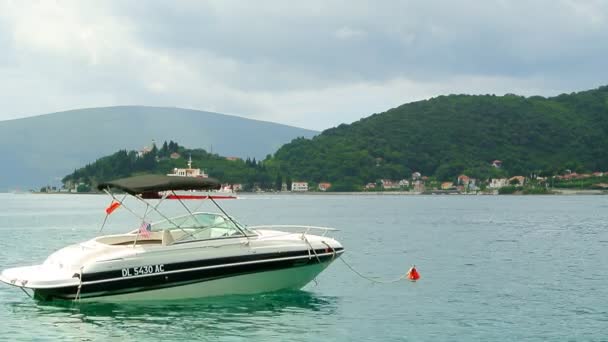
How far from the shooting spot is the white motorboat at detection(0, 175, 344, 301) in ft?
57.2

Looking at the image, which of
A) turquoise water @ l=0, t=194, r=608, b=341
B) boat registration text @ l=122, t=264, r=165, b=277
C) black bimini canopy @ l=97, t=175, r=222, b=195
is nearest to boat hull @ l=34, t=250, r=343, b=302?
boat registration text @ l=122, t=264, r=165, b=277

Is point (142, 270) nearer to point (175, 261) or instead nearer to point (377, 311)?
point (175, 261)

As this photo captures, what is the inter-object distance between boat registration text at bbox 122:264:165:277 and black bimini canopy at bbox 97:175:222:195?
6.04 ft

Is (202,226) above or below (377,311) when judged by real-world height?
above

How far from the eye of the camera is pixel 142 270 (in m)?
17.7

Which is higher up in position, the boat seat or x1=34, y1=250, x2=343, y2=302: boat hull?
the boat seat

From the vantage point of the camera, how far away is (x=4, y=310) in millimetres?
18906

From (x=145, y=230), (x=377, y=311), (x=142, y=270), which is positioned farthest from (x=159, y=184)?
(x=377, y=311)

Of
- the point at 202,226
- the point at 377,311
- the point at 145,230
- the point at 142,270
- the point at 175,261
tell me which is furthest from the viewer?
the point at 377,311

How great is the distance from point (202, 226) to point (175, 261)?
4.35ft

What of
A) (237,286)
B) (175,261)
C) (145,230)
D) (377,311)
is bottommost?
(377,311)

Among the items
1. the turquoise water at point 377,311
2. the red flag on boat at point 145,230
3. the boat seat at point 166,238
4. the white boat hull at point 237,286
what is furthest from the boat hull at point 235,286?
the red flag on boat at point 145,230

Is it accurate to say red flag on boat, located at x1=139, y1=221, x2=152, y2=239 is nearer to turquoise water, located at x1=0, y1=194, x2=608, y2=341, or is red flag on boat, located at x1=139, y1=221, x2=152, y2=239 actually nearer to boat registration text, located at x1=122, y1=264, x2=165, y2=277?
boat registration text, located at x1=122, y1=264, x2=165, y2=277

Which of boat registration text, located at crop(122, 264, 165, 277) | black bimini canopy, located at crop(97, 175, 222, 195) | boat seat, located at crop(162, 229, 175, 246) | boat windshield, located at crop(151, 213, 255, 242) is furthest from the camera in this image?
boat windshield, located at crop(151, 213, 255, 242)
